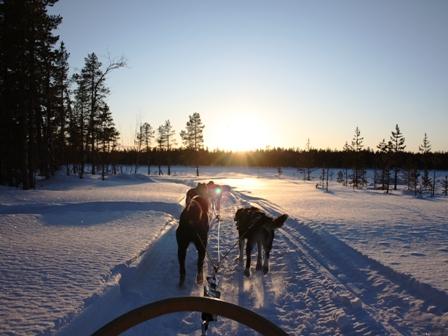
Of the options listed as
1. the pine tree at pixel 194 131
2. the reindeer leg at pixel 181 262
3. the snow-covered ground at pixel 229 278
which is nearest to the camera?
the snow-covered ground at pixel 229 278

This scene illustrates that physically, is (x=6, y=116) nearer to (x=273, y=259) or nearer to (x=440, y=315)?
(x=273, y=259)

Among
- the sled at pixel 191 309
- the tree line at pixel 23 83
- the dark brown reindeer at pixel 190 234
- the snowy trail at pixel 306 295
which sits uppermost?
the tree line at pixel 23 83

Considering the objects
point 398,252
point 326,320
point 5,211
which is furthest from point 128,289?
point 5,211

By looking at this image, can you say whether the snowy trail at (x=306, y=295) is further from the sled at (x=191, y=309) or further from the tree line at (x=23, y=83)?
the tree line at (x=23, y=83)

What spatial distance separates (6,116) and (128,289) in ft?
85.0

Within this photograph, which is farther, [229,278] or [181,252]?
[229,278]

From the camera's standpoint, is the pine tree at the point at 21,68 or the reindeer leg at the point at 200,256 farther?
the pine tree at the point at 21,68

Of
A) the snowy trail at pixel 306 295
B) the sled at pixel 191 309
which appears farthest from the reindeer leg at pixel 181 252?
the sled at pixel 191 309

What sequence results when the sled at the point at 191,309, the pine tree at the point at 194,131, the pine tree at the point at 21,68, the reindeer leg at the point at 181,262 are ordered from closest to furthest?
the sled at the point at 191,309 → the reindeer leg at the point at 181,262 → the pine tree at the point at 21,68 → the pine tree at the point at 194,131

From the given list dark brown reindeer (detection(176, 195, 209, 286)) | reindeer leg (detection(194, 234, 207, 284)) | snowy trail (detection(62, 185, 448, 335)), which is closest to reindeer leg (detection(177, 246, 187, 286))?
dark brown reindeer (detection(176, 195, 209, 286))

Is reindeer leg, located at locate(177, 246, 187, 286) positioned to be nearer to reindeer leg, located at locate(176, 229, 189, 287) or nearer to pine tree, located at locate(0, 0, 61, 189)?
reindeer leg, located at locate(176, 229, 189, 287)

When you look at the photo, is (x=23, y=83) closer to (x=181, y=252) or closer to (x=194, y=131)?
(x=181, y=252)

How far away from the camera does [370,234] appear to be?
12.2 metres

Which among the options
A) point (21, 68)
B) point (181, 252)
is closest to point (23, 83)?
point (21, 68)
